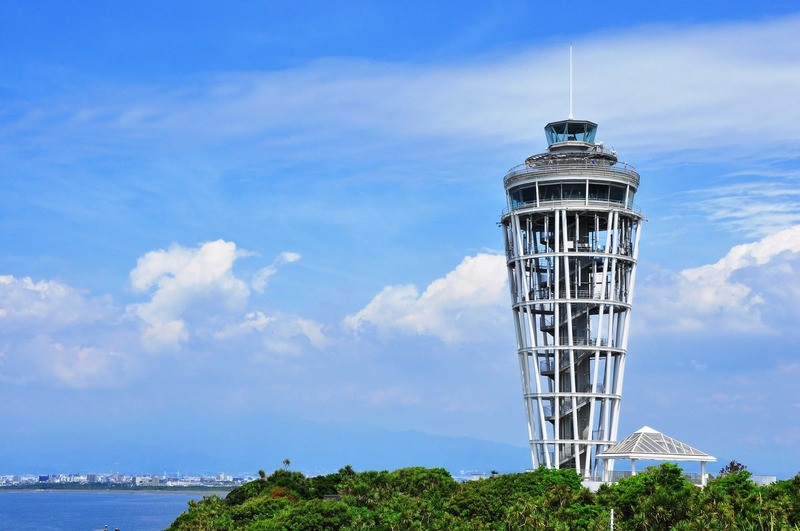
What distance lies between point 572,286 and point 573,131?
1765cm

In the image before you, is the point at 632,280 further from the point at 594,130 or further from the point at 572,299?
the point at 594,130

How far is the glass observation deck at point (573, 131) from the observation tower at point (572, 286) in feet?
15.6

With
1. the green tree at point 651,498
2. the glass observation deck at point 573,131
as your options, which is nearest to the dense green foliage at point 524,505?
the green tree at point 651,498

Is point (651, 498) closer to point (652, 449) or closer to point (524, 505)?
point (524, 505)

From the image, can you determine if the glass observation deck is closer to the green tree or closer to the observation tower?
the observation tower

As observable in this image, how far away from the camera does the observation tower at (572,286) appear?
106562mm

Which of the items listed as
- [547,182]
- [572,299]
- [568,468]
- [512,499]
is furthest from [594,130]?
[512,499]

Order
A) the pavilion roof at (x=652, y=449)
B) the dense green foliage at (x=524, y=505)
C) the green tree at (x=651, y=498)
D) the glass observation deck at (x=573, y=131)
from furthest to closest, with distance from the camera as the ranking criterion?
the glass observation deck at (x=573, y=131)
the pavilion roof at (x=652, y=449)
the green tree at (x=651, y=498)
the dense green foliage at (x=524, y=505)

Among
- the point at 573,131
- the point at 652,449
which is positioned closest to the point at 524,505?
the point at 652,449

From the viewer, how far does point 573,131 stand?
379 ft

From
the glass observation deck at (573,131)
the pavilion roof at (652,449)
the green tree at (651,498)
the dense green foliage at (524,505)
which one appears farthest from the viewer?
the glass observation deck at (573,131)

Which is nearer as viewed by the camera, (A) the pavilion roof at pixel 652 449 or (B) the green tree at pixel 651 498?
(B) the green tree at pixel 651 498

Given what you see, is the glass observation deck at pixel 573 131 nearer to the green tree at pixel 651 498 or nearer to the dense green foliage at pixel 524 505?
the dense green foliage at pixel 524 505

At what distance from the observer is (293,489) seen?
116 meters
